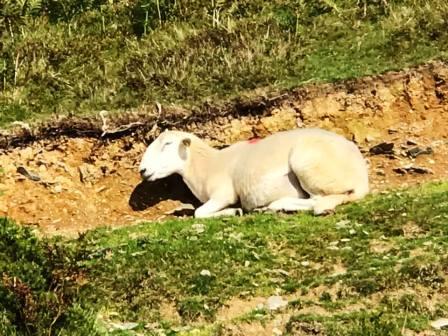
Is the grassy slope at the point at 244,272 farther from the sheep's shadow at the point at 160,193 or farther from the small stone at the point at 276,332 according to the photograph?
the sheep's shadow at the point at 160,193

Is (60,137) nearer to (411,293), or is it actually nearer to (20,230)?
(20,230)

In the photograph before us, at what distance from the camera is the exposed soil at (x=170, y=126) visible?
648 inches

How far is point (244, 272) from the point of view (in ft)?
35.3

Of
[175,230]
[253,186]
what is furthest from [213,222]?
[253,186]

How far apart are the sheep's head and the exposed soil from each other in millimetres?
737

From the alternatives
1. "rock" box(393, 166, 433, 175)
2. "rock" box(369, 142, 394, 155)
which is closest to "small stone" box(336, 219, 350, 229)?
"rock" box(393, 166, 433, 175)

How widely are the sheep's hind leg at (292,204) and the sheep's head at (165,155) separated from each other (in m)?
2.38

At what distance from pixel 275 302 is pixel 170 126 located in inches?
297

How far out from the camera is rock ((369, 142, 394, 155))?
1616cm

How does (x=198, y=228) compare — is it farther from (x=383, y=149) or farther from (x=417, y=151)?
(x=417, y=151)

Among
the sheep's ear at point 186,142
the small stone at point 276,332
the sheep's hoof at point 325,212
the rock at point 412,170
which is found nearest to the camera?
the small stone at point 276,332

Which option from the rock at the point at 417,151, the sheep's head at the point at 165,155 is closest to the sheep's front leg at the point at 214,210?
the sheep's head at the point at 165,155

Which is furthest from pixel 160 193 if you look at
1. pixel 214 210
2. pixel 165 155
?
pixel 214 210

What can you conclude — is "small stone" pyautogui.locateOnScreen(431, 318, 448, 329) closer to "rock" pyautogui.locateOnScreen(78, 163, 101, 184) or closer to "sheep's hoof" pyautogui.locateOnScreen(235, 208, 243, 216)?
"sheep's hoof" pyautogui.locateOnScreen(235, 208, 243, 216)
